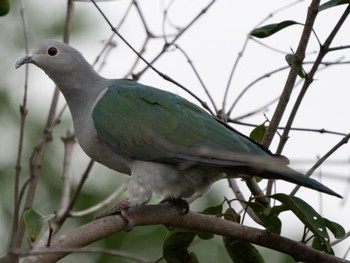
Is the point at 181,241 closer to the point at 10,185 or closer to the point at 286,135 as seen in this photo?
the point at 286,135

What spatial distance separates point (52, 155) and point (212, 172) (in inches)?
170

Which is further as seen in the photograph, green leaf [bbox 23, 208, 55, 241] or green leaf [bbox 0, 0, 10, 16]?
green leaf [bbox 0, 0, 10, 16]

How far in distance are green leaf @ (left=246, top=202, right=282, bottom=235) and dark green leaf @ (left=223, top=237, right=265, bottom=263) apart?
11 centimetres

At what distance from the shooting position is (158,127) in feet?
12.4

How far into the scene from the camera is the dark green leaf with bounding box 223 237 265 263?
3387mm

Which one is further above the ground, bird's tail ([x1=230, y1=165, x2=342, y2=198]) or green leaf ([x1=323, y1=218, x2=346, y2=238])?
bird's tail ([x1=230, y1=165, x2=342, y2=198])

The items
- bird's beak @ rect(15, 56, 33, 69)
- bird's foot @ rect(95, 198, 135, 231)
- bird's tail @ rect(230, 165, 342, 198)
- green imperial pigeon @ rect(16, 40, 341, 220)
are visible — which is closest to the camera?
bird's tail @ rect(230, 165, 342, 198)

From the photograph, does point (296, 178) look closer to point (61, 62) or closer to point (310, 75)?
point (310, 75)

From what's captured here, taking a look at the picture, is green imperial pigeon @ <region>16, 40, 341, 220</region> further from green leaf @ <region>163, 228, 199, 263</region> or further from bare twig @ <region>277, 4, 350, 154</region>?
green leaf @ <region>163, 228, 199, 263</region>

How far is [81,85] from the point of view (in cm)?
399

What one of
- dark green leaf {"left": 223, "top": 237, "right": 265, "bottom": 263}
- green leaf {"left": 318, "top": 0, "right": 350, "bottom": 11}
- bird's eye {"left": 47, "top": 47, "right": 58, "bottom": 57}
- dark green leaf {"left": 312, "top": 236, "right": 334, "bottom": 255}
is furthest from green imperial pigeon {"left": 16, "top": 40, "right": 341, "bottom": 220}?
green leaf {"left": 318, "top": 0, "right": 350, "bottom": 11}

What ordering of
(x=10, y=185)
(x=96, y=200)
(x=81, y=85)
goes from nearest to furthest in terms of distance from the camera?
(x=81, y=85) < (x=96, y=200) < (x=10, y=185)

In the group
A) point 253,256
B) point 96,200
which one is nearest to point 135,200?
point 253,256

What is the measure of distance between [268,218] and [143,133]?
2.36 ft
